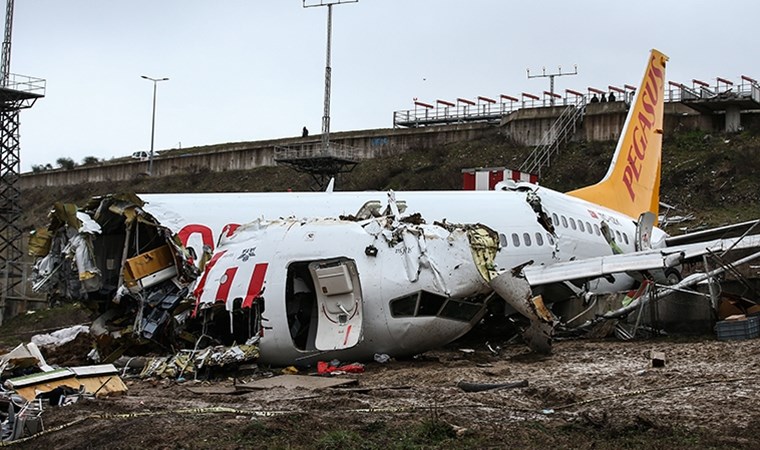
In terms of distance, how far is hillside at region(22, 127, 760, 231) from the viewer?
47.1m

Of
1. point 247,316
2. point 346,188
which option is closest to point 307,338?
point 247,316

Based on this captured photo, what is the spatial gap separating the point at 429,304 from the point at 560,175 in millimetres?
40267

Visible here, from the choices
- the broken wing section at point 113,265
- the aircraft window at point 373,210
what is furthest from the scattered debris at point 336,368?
the broken wing section at point 113,265

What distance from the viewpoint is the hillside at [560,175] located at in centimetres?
4709

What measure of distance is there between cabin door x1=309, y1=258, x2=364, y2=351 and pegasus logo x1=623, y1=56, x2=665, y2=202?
16.4 meters

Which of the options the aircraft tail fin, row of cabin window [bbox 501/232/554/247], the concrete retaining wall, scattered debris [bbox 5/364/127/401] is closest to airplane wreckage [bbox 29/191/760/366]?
scattered debris [bbox 5/364/127/401]

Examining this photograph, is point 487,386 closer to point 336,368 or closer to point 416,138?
point 336,368

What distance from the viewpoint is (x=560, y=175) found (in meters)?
54.6

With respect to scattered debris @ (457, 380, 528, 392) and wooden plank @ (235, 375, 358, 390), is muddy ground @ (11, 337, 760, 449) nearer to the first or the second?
scattered debris @ (457, 380, 528, 392)

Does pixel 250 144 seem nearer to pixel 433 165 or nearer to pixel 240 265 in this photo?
pixel 433 165

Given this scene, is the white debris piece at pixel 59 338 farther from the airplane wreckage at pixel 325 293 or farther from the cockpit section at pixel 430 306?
the cockpit section at pixel 430 306

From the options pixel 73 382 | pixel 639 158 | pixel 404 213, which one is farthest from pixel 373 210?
pixel 639 158

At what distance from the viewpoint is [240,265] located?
53.6 feet

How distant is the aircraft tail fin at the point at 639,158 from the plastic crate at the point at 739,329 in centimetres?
1056
